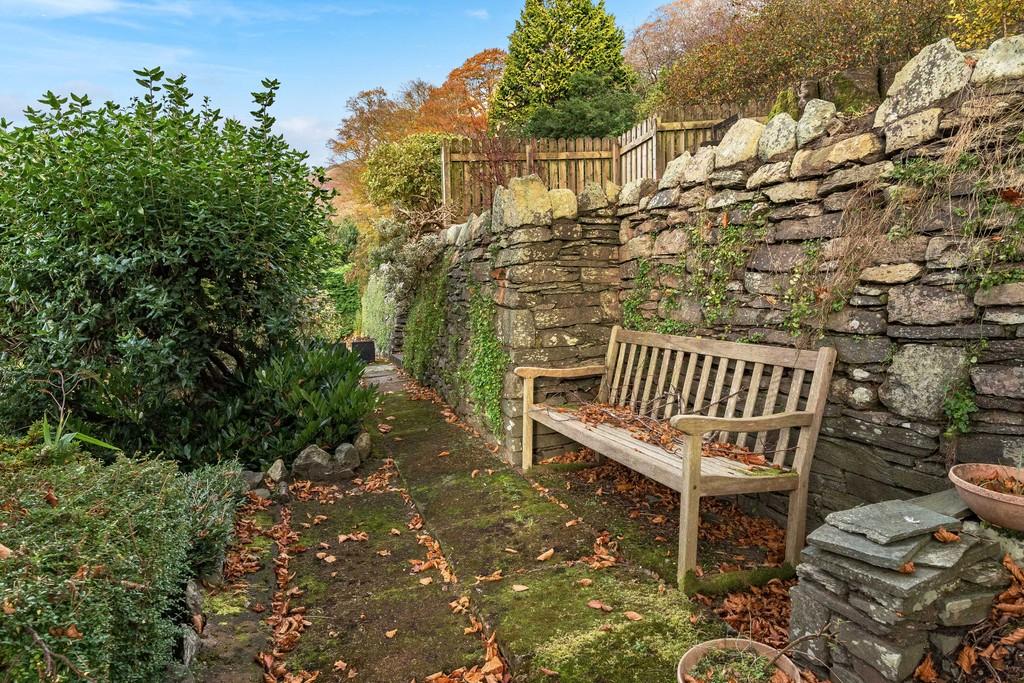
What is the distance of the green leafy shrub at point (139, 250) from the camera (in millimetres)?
3809

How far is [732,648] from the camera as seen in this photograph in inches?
73.9

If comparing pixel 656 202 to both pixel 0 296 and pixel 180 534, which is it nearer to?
pixel 180 534

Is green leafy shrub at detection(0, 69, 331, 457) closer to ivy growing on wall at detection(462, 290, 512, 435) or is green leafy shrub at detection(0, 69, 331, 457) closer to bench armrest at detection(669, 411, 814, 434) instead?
ivy growing on wall at detection(462, 290, 512, 435)

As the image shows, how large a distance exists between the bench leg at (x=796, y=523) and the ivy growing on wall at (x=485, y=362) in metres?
2.38

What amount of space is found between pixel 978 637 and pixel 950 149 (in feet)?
6.19

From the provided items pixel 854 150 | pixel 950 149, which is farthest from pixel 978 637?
pixel 854 150

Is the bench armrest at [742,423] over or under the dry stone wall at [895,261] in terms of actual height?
under

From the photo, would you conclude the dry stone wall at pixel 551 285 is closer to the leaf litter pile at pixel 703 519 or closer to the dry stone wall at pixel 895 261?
the leaf litter pile at pixel 703 519

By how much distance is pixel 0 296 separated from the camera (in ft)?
13.5

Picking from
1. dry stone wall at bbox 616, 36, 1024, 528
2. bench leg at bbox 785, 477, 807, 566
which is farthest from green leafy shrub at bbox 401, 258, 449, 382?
bench leg at bbox 785, 477, 807, 566

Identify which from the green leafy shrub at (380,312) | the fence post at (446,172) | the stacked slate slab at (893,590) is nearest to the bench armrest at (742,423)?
the stacked slate slab at (893,590)

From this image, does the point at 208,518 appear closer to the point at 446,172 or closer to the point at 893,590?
the point at 893,590

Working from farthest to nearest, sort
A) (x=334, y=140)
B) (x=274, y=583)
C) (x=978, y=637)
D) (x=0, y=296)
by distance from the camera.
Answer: (x=334, y=140) < (x=0, y=296) < (x=274, y=583) < (x=978, y=637)

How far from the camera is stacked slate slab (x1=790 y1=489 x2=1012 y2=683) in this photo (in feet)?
6.00
